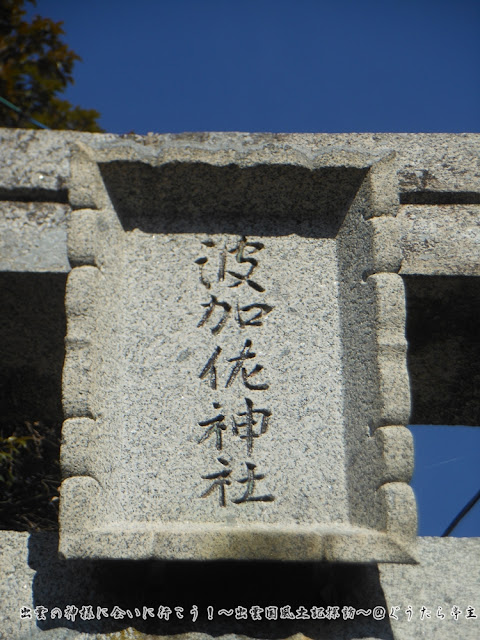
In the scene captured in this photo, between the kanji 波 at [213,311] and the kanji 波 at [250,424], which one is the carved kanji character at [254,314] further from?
the kanji 波 at [250,424]

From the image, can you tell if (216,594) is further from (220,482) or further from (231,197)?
(231,197)

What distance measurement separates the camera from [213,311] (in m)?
2.56

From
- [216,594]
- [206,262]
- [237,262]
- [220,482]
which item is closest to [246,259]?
[237,262]

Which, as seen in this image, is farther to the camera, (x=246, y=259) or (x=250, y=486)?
(x=246, y=259)

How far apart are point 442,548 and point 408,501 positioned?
0.57 m

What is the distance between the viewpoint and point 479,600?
2482 millimetres

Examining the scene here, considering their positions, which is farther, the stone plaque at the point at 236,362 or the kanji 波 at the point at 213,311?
the kanji 波 at the point at 213,311

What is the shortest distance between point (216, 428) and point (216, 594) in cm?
48

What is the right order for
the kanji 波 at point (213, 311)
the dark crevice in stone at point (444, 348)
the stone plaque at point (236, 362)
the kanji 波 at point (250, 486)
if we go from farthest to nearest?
the dark crevice in stone at point (444, 348) → the kanji 波 at point (213, 311) → the kanji 波 at point (250, 486) → the stone plaque at point (236, 362)

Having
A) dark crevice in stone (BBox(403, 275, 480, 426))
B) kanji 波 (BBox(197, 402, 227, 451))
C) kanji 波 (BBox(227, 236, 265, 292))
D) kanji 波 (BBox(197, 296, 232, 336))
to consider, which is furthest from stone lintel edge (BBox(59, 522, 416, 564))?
dark crevice in stone (BBox(403, 275, 480, 426))

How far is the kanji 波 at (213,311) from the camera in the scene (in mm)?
2533

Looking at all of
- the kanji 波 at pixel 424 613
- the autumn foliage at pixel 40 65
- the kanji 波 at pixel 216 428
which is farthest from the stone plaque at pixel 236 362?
the autumn foliage at pixel 40 65

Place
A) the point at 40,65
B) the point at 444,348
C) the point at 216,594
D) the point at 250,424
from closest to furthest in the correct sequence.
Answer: the point at 216,594, the point at 250,424, the point at 444,348, the point at 40,65

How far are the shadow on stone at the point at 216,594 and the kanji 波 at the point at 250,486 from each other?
0.19 meters
